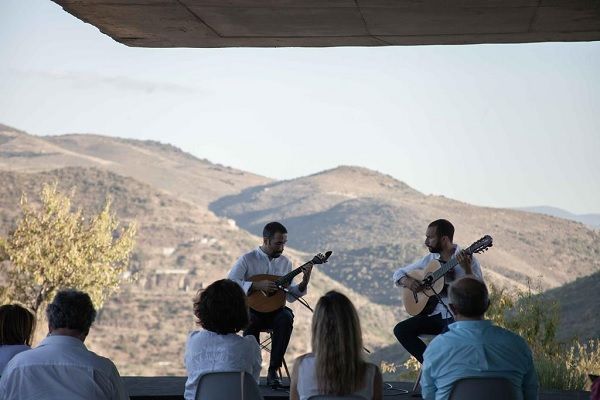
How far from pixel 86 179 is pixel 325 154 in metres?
22.0

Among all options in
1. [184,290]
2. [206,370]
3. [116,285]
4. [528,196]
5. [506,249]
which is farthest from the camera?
[528,196]

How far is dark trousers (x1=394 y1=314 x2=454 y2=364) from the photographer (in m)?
6.38

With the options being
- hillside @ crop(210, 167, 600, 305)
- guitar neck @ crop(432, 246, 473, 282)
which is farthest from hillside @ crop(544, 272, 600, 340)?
guitar neck @ crop(432, 246, 473, 282)

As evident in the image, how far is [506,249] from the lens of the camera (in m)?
46.7

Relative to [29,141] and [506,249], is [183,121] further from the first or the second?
[506,249]

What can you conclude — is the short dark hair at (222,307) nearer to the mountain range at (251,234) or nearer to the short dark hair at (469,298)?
the short dark hair at (469,298)

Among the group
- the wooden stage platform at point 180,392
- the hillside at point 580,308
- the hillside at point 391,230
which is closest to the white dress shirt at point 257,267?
the wooden stage platform at point 180,392

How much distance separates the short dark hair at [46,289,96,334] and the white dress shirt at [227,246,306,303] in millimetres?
3385

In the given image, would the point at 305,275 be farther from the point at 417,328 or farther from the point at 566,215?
the point at 566,215

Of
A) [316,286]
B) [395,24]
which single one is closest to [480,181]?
[316,286]

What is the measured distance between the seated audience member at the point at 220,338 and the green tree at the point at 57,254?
63.4ft

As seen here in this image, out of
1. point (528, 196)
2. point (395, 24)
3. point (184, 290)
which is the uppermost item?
point (528, 196)

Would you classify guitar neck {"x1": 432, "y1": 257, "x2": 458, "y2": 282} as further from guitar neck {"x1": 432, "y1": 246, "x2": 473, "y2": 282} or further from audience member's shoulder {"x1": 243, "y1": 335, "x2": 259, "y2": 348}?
audience member's shoulder {"x1": 243, "y1": 335, "x2": 259, "y2": 348}

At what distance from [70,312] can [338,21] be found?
310 cm
